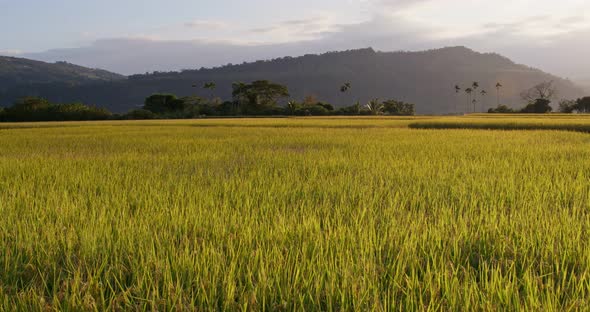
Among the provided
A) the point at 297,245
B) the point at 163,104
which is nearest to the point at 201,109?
the point at 163,104

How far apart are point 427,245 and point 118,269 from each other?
4.88 feet

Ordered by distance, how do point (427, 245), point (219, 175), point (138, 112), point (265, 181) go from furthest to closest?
point (138, 112), point (219, 175), point (265, 181), point (427, 245)

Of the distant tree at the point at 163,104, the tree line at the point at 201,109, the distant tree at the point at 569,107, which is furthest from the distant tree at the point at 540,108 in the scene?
the distant tree at the point at 163,104

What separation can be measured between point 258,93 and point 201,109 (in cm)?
1718

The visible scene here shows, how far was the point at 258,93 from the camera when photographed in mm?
Answer: 78188

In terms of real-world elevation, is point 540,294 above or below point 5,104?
below

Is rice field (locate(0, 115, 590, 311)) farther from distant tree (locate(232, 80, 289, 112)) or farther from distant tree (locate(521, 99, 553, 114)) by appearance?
distant tree (locate(232, 80, 289, 112))

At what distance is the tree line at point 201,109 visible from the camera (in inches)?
1997

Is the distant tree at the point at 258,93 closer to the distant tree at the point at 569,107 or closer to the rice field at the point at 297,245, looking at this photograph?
the distant tree at the point at 569,107

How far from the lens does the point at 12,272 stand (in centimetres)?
201

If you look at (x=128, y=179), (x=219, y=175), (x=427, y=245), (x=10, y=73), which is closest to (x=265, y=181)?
(x=219, y=175)

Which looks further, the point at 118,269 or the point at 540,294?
the point at 118,269

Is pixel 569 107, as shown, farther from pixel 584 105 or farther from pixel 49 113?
pixel 49 113

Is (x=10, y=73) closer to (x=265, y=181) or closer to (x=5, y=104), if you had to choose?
(x=5, y=104)
